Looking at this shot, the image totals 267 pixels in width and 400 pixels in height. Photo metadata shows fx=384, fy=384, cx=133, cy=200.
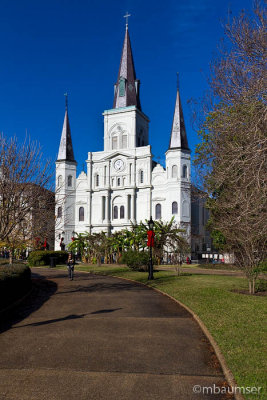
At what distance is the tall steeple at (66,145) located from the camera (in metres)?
57.8

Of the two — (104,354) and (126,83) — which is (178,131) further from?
(104,354)

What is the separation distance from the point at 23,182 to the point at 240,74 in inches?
357

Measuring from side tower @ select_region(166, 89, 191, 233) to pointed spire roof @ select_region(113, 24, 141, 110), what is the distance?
1116 centimetres

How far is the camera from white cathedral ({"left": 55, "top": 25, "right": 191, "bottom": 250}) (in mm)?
50438

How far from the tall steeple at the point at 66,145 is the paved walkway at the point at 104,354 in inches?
1862

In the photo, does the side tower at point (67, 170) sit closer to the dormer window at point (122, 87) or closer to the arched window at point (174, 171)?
the dormer window at point (122, 87)

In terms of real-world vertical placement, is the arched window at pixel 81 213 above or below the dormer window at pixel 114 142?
below

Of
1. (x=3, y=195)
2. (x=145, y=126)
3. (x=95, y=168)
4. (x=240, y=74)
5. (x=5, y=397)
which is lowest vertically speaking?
(x=5, y=397)

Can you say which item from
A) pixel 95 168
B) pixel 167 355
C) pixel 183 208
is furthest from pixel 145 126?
pixel 167 355

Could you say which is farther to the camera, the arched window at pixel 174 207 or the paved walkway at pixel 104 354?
the arched window at pixel 174 207

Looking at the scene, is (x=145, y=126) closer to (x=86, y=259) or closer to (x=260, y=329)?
(x=86, y=259)

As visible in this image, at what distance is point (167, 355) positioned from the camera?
686 centimetres

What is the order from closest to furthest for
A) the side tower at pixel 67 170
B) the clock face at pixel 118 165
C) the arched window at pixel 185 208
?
the arched window at pixel 185 208 < the clock face at pixel 118 165 < the side tower at pixel 67 170

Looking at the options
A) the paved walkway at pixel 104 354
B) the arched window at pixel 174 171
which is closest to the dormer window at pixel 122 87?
the arched window at pixel 174 171
